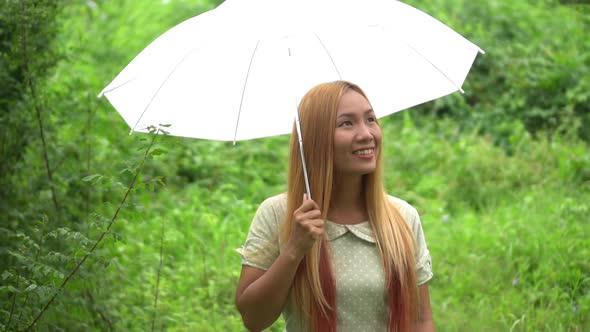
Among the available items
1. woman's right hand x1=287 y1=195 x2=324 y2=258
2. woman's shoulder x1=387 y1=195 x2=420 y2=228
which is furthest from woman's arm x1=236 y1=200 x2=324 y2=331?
woman's shoulder x1=387 y1=195 x2=420 y2=228

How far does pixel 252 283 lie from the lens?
298cm

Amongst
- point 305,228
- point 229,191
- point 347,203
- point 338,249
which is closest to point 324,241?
point 338,249

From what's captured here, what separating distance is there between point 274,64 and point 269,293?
2.54ft

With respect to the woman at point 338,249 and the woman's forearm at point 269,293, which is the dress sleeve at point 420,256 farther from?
the woman's forearm at point 269,293

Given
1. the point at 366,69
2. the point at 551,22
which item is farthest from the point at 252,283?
the point at 551,22

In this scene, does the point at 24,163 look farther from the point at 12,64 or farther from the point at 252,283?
the point at 252,283

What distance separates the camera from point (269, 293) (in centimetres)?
290

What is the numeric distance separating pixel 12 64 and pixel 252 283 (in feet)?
7.42

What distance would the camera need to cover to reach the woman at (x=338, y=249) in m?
2.97

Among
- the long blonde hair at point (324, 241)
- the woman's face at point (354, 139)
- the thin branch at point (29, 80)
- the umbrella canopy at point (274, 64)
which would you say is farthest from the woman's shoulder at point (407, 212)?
the thin branch at point (29, 80)

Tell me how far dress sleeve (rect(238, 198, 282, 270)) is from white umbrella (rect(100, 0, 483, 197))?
286mm

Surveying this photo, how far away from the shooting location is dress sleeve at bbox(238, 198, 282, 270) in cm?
302

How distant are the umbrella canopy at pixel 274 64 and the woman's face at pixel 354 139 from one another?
18cm

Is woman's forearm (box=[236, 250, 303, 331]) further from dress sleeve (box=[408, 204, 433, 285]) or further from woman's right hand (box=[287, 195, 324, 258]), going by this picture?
dress sleeve (box=[408, 204, 433, 285])
